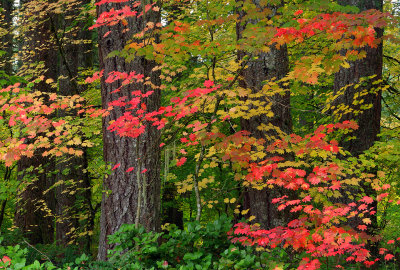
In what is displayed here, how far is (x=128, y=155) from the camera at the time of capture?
4773mm

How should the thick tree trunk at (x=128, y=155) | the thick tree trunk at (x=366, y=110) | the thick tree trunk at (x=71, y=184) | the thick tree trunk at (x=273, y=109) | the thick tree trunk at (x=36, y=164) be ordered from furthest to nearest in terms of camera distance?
the thick tree trunk at (x=71, y=184)
the thick tree trunk at (x=36, y=164)
the thick tree trunk at (x=366, y=110)
the thick tree trunk at (x=273, y=109)
the thick tree trunk at (x=128, y=155)

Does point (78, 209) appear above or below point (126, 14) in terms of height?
below

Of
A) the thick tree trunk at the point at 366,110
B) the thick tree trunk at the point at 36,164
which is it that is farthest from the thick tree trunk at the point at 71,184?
the thick tree trunk at the point at 366,110

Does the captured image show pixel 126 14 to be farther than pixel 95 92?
No

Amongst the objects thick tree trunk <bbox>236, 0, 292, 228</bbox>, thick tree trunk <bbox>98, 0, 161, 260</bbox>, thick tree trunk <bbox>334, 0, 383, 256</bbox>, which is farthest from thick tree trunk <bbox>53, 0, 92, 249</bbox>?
thick tree trunk <bbox>334, 0, 383, 256</bbox>

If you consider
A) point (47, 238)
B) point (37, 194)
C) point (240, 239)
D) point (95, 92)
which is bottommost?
point (47, 238)

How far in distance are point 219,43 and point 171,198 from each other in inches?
285

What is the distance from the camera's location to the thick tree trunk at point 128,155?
4680 millimetres

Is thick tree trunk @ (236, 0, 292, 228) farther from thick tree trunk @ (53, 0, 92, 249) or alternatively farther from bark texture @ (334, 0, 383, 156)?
thick tree trunk @ (53, 0, 92, 249)

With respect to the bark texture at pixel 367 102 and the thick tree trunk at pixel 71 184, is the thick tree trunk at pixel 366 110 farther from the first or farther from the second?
the thick tree trunk at pixel 71 184

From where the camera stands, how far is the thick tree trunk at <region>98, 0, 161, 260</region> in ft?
15.4

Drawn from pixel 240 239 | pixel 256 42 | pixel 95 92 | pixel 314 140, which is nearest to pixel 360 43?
pixel 256 42

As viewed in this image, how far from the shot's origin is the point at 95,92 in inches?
387

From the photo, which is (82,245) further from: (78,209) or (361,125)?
(361,125)
